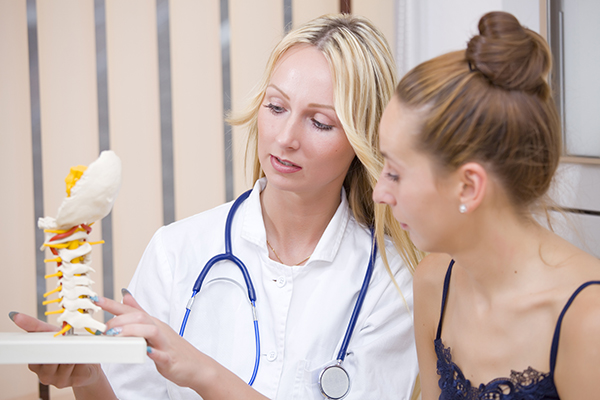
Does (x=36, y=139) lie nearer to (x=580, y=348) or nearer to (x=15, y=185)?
(x=15, y=185)

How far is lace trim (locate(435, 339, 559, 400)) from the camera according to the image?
101 cm

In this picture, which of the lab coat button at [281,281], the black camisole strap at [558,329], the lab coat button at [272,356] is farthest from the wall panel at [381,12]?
the black camisole strap at [558,329]

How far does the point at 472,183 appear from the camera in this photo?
38.8 inches

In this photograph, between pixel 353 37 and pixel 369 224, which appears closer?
pixel 353 37

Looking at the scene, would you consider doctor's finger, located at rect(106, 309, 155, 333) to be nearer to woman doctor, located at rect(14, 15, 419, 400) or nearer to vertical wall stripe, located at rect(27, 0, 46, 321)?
woman doctor, located at rect(14, 15, 419, 400)

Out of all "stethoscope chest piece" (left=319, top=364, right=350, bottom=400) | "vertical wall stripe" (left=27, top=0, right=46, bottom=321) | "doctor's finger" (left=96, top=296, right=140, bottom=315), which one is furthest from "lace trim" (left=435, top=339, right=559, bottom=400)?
"vertical wall stripe" (left=27, top=0, right=46, bottom=321)

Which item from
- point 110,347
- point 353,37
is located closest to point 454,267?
point 353,37

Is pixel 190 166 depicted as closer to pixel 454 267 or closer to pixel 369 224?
pixel 369 224

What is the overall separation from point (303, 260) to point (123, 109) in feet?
4.69

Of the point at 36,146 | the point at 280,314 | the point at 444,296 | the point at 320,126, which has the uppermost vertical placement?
the point at 320,126

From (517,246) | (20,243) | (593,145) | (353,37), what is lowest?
(20,243)

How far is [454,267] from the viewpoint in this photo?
128 centimetres

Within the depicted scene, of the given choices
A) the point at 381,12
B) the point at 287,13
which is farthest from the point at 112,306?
the point at 381,12

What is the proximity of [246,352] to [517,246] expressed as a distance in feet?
2.34
